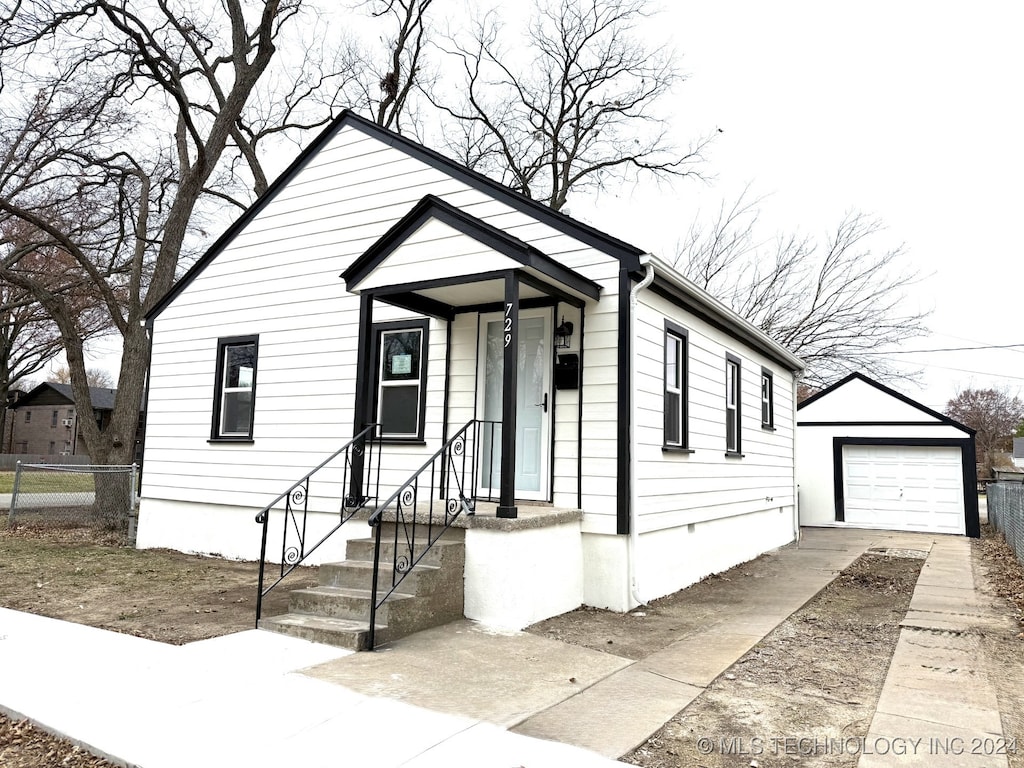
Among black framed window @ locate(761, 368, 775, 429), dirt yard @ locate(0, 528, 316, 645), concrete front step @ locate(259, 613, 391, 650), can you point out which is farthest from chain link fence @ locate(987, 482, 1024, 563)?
dirt yard @ locate(0, 528, 316, 645)

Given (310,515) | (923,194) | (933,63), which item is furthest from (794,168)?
(310,515)

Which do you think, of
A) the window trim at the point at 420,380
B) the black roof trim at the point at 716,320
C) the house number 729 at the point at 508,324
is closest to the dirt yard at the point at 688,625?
the window trim at the point at 420,380

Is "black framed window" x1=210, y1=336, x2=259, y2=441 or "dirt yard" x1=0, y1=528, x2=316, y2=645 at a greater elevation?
"black framed window" x1=210, y1=336, x2=259, y2=441

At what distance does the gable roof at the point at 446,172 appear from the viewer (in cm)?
734

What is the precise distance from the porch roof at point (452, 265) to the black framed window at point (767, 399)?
6.38 m

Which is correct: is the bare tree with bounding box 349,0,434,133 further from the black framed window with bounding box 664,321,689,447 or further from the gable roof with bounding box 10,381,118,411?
the gable roof with bounding box 10,381,118,411

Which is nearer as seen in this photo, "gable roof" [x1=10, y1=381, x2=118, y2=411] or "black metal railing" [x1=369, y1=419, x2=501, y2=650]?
"black metal railing" [x1=369, y1=419, x2=501, y2=650]

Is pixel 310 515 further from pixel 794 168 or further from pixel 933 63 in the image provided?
pixel 794 168

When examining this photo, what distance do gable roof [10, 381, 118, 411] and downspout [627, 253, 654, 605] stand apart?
166 ft

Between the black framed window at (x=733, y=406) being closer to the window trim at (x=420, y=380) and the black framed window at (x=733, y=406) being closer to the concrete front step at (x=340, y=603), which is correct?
the window trim at (x=420, y=380)

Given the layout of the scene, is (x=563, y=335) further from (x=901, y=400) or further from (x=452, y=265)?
(x=901, y=400)

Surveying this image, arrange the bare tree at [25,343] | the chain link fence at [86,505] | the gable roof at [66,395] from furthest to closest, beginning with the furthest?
the gable roof at [66,395]
the bare tree at [25,343]
the chain link fence at [86,505]

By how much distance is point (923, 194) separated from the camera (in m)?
22.4

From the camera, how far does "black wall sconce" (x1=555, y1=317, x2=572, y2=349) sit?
7.41 m
